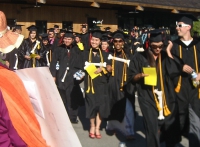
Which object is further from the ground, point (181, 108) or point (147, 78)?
point (147, 78)

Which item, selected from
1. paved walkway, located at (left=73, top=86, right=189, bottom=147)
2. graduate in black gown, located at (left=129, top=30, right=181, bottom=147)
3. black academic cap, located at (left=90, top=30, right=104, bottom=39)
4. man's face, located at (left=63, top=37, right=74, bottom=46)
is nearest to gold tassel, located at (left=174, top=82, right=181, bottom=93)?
graduate in black gown, located at (left=129, top=30, right=181, bottom=147)

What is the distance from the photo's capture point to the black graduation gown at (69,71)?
984 centimetres

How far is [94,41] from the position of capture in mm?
8672

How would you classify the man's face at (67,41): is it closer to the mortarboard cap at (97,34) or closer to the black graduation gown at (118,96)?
the mortarboard cap at (97,34)

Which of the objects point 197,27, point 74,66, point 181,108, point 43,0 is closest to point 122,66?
point 74,66

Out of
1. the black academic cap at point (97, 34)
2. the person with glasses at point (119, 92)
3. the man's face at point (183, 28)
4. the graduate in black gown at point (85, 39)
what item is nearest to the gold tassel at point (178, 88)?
the man's face at point (183, 28)

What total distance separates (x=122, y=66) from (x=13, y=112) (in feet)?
18.7

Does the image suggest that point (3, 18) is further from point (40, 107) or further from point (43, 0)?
point (43, 0)

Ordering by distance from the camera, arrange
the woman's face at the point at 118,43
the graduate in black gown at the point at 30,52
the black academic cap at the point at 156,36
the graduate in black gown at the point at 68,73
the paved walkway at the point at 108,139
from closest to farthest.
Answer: the black academic cap at the point at 156,36 → the paved walkway at the point at 108,139 → the woman's face at the point at 118,43 → the graduate in black gown at the point at 68,73 → the graduate in black gown at the point at 30,52

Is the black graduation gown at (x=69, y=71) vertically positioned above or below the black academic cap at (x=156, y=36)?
below

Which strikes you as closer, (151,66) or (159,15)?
(151,66)

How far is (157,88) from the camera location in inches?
249

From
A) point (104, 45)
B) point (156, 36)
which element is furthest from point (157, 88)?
point (104, 45)

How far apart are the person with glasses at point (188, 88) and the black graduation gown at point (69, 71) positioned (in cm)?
346
